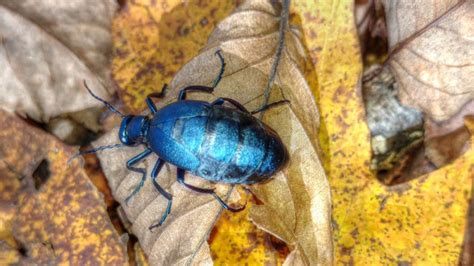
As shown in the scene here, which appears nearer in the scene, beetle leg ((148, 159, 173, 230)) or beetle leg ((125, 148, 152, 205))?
beetle leg ((148, 159, 173, 230))

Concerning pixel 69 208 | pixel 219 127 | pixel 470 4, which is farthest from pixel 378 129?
pixel 69 208

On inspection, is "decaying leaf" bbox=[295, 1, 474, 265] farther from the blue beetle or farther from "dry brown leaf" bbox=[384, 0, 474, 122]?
the blue beetle

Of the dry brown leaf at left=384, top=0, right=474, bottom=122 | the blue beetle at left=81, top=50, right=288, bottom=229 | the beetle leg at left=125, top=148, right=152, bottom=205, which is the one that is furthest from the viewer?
the beetle leg at left=125, top=148, right=152, bottom=205

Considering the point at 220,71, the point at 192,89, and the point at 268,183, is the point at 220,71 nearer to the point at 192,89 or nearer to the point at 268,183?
the point at 192,89

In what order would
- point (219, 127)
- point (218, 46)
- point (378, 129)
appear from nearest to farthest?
point (219, 127)
point (218, 46)
point (378, 129)

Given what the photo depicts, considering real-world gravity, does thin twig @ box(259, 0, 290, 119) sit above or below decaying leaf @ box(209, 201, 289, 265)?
above

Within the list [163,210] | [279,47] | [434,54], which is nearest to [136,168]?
[163,210]

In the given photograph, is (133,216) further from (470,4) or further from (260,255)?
(470,4)

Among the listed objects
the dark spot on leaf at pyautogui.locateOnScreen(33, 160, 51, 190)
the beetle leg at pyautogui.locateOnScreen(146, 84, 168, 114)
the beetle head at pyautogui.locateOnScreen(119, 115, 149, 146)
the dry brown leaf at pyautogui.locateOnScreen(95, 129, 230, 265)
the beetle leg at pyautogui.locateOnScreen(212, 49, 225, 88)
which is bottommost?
the dry brown leaf at pyautogui.locateOnScreen(95, 129, 230, 265)

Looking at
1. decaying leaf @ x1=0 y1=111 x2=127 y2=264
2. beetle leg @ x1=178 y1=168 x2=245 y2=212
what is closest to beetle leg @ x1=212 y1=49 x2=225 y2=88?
beetle leg @ x1=178 y1=168 x2=245 y2=212
